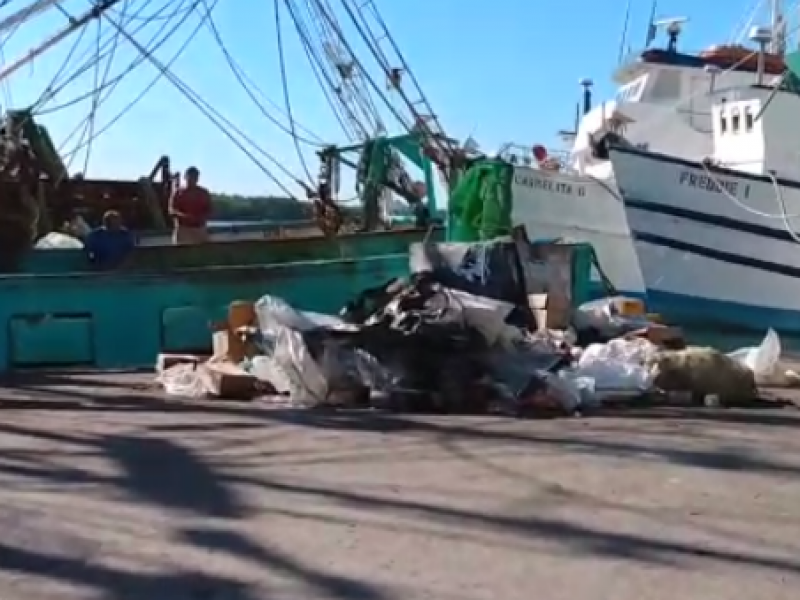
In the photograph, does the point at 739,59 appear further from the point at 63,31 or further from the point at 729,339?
the point at 63,31

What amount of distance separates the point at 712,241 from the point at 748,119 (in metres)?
2.04

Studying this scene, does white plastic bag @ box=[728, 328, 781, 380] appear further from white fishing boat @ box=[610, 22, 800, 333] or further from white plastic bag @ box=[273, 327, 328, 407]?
white fishing boat @ box=[610, 22, 800, 333]

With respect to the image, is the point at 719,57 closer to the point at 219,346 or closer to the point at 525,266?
the point at 525,266

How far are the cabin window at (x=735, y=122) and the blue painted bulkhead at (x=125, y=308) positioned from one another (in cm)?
974

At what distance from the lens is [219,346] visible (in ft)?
29.2

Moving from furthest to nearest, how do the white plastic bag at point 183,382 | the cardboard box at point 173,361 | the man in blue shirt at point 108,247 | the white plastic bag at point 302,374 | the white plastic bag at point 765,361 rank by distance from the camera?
the man in blue shirt at point 108,247, the white plastic bag at point 765,361, the cardboard box at point 173,361, the white plastic bag at point 183,382, the white plastic bag at point 302,374

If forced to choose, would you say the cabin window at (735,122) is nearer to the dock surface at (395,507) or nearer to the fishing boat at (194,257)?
the fishing boat at (194,257)

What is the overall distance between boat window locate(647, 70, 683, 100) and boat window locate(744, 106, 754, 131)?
2686 mm

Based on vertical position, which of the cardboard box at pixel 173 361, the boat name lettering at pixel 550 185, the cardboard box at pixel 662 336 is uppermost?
the boat name lettering at pixel 550 185

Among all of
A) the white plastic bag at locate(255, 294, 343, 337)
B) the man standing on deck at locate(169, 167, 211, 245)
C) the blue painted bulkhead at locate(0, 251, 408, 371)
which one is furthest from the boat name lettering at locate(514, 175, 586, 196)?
the white plastic bag at locate(255, 294, 343, 337)

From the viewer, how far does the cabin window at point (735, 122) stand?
19062 mm

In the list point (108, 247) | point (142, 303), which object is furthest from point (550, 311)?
point (108, 247)

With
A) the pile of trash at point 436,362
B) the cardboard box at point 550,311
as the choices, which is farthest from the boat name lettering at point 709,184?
the pile of trash at point 436,362

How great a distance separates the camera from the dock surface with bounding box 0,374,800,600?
374 centimetres
